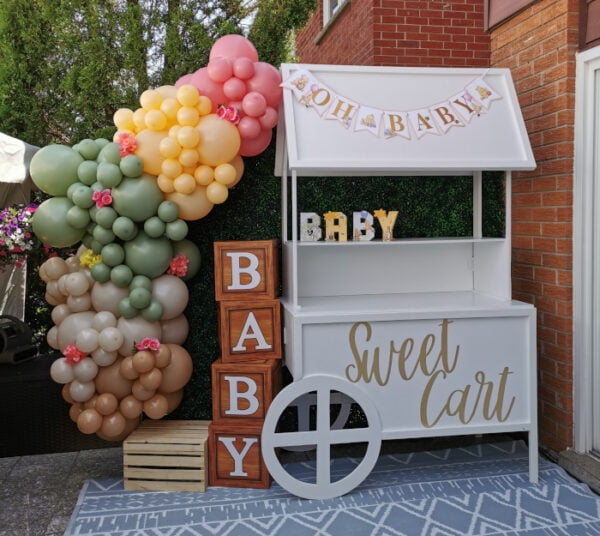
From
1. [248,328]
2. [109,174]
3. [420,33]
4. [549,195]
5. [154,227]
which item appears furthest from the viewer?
[420,33]

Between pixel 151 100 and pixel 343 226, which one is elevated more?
pixel 151 100

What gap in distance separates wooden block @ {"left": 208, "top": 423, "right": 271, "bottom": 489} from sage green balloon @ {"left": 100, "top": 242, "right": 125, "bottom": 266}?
949 mm

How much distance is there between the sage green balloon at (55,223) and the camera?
9.82ft

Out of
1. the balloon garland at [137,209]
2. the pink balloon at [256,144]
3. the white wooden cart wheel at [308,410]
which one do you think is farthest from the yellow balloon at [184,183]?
the white wooden cart wheel at [308,410]

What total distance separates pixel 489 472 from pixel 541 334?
812 millimetres

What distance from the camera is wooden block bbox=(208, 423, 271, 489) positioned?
3055mm

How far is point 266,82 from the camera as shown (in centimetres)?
303

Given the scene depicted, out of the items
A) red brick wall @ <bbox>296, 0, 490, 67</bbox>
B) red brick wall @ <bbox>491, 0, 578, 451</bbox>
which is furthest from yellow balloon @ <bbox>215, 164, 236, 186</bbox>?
red brick wall @ <bbox>296, 0, 490, 67</bbox>

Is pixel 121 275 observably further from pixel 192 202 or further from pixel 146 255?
pixel 192 202

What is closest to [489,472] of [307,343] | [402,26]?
[307,343]

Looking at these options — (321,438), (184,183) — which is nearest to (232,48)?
(184,183)

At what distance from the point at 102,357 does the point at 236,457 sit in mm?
830

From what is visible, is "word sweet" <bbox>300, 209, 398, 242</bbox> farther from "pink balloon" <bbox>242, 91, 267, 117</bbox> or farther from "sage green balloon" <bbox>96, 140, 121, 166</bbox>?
"sage green balloon" <bbox>96, 140, 121, 166</bbox>

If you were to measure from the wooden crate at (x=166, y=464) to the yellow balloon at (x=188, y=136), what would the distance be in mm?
1459
